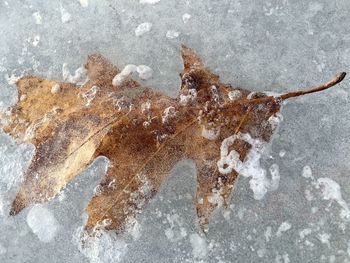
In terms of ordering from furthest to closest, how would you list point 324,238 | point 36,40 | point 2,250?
point 36,40 < point 2,250 < point 324,238

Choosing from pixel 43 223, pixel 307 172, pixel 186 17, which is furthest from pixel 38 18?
pixel 307 172

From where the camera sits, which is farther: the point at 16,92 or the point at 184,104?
the point at 16,92

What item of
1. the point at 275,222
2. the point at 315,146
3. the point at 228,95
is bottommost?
the point at 275,222

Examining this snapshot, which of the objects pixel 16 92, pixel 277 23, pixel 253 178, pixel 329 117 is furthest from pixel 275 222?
pixel 16 92

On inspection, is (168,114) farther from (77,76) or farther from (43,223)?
(43,223)

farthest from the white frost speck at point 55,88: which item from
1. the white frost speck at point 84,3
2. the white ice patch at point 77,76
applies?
the white frost speck at point 84,3

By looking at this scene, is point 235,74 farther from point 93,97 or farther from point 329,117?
point 93,97

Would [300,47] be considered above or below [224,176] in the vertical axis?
above
